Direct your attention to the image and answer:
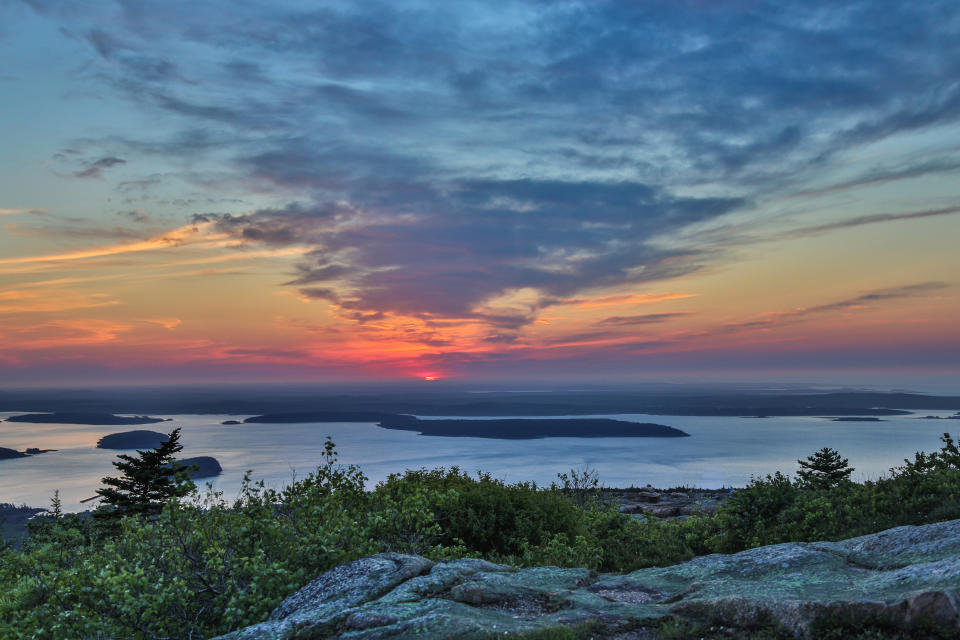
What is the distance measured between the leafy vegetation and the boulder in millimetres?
966

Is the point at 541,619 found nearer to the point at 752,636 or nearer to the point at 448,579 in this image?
the point at 448,579

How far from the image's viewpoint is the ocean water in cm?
7312

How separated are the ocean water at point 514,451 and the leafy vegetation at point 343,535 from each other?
41274 millimetres

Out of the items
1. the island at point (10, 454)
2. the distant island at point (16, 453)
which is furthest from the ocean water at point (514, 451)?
the island at point (10, 454)

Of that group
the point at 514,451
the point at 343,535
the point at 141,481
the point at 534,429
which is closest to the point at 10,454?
the point at 514,451

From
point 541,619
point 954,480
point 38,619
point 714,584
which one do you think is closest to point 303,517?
point 38,619

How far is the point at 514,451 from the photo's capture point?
105812 mm

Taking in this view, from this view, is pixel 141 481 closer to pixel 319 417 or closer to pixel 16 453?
pixel 16 453

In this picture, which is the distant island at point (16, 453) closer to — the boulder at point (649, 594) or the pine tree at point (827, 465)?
the boulder at point (649, 594)

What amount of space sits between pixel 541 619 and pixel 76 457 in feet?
448

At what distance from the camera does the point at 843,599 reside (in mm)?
5562

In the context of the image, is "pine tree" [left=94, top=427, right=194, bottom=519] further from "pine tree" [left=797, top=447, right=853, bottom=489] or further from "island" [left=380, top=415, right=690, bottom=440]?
"island" [left=380, top=415, right=690, bottom=440]

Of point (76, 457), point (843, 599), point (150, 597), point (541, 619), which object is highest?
point (843, 599)

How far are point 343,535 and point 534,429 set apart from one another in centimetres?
12944
